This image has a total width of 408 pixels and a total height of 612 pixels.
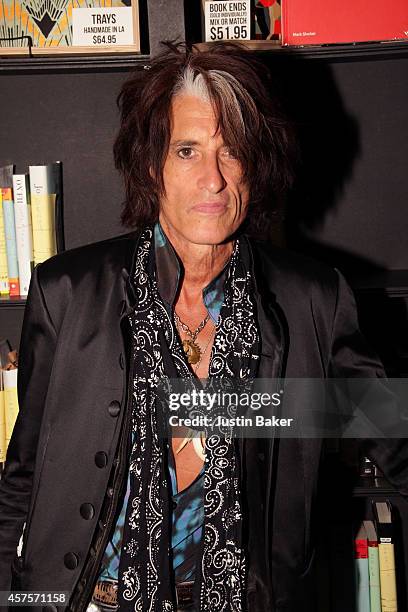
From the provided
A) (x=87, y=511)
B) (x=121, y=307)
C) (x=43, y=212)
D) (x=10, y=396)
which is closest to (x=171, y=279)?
(x=121, y=307)

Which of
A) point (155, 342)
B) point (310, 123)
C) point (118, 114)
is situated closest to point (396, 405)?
point (155, 342)

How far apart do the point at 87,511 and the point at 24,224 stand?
839 mm

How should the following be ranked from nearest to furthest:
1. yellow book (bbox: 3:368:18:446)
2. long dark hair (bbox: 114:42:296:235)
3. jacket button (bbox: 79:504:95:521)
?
jacket button (bbox: 79:504:95:521), long dark hair (bbox: 114:42:296:235), yellow book (bbox: 3:368:18:446)

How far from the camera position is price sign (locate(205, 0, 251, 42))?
6.06 ft

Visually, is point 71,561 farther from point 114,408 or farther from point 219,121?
point 219,121

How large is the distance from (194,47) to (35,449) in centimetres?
91

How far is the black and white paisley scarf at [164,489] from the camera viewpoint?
1.33 m

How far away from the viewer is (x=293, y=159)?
1.63 m

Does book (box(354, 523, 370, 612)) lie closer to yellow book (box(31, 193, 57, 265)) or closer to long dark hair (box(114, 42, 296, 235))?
long dark hair (box(114, 42, 296, 235))

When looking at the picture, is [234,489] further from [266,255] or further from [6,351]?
[6,351]

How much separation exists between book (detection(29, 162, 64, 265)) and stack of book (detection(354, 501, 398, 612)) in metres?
1.16

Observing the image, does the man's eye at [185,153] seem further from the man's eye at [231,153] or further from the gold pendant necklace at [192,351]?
the gold pendant necklace at [192,351]

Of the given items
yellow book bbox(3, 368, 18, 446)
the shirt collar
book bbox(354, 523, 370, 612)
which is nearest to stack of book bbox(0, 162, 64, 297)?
yellow book bbox(3, 368, 18, 446)

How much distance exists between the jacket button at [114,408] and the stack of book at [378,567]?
985mm
